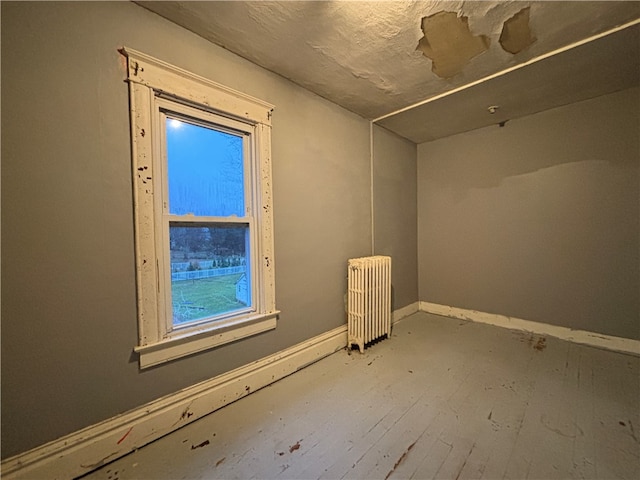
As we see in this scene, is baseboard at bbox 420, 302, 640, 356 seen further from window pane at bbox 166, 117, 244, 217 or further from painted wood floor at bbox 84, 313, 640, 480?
window pane at bbox 166, 117, 244, 217

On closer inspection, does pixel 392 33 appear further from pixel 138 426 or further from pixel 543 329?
pixel 543 329

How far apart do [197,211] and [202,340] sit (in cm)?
85

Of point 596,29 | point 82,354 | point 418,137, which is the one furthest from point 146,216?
point 418,137

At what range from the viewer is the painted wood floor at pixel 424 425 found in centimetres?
129

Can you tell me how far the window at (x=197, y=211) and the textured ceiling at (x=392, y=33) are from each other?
1.14ft

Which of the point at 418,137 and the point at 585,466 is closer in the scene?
the point at 585,466

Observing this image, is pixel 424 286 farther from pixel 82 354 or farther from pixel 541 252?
pixel 82 354

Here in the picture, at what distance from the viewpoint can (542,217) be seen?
9.48 ft

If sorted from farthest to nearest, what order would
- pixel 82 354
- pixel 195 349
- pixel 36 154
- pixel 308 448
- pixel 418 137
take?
pixel 418 137, pixel 195 349, pixel 308 448, pixel 82 354, pixel 36 154

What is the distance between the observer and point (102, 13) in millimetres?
1335

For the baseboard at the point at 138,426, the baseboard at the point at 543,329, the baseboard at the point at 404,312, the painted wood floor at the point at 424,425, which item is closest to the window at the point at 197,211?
the baseboard at the point at 138,426

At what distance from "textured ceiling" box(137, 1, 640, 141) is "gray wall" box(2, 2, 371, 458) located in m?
0.28

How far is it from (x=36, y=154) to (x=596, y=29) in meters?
3.27

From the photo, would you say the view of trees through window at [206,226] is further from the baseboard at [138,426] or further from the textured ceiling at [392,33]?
the textured ceiling at [392,33]
